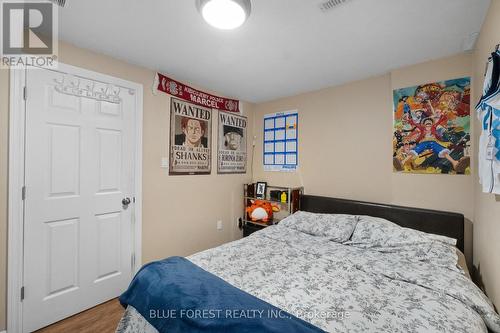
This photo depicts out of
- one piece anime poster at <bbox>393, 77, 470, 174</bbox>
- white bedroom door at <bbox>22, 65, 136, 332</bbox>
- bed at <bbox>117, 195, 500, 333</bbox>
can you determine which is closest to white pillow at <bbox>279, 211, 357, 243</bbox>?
bed at <bbox>117, 195, 500, 333</bbox>

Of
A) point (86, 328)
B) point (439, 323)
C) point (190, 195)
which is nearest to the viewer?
point (439, 323)

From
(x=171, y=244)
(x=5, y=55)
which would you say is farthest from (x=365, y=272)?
(x=5, y=55)

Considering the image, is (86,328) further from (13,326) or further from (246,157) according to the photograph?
(246,157)

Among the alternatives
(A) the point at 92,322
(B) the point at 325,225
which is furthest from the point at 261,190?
(A) the point at 92,322

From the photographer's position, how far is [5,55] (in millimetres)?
1748

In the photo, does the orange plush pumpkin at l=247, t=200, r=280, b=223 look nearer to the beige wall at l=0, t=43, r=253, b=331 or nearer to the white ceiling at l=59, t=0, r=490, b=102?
the beige wall at l=0, t=43, r=253, b=331

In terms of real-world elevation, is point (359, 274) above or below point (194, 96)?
below

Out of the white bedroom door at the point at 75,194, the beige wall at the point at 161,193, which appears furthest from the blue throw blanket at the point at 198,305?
the beige wall at the point at 161,193

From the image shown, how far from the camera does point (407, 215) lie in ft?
7.54

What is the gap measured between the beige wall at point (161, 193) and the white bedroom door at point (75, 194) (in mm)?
131

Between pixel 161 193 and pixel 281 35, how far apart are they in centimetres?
201

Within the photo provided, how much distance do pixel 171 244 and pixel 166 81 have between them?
189cm

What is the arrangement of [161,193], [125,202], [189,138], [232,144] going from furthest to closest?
[232,144], [189,138], [161,193], [125,202]

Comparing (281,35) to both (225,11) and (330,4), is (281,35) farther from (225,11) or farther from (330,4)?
(225,11)
